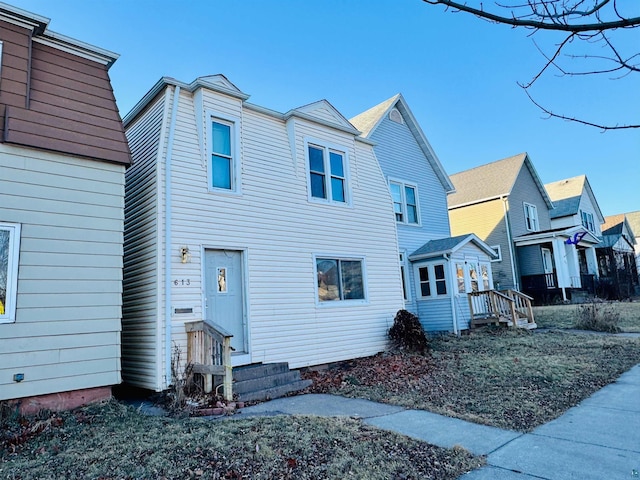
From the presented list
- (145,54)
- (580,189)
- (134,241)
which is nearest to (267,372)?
(134,241)

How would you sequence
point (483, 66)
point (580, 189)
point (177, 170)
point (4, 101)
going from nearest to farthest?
point (483, 66) < point (4, 101) < point (177, 170) < point (580, 189)

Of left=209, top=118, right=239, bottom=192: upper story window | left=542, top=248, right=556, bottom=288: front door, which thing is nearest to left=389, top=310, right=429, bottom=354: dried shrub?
left=209, top=118, right=239, bottom=192: upper story window

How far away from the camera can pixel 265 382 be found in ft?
24.9

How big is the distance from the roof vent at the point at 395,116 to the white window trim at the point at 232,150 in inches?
339

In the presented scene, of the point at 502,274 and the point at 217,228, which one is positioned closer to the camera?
the point at 217,228

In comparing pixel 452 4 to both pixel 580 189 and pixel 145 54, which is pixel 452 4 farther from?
pixel 580 189

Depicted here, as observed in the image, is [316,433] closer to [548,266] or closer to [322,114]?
[322,114]

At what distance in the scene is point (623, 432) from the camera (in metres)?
4.85

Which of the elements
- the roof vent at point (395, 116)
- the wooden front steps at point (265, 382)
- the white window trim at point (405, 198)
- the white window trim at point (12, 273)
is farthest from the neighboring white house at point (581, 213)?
the white window trim at point (12, 273)

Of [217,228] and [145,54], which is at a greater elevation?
[145,54]

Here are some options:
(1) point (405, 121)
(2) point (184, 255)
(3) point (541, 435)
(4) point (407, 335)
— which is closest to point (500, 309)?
(4) point (407, 335)

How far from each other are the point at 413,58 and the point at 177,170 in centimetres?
468

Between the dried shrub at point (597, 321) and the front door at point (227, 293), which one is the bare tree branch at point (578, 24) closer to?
the front door at point (227, 293)

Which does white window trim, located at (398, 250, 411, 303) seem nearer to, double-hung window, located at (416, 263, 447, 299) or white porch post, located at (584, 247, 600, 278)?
double-hung window, located at (416, 263, 447, 299)
